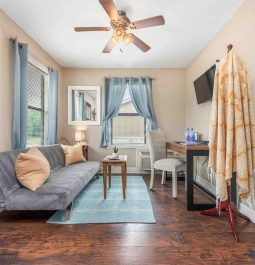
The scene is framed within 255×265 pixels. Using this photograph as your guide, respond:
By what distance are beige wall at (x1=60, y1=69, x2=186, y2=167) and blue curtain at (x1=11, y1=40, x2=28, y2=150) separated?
192 centimetres

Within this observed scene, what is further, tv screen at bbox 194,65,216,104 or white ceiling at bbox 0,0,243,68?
tv screen at bbox 194,65,216,104

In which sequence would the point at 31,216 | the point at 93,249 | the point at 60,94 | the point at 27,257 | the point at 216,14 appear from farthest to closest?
the point at 60,94, the point at 216,14, the point at 31,216, the point at 93,249, the point at 27,257

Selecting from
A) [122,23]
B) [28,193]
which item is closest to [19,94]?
[28,193]

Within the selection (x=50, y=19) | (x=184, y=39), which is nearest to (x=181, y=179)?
(x=184, y=39)

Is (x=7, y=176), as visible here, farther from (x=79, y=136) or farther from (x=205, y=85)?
(x=205, y=85)

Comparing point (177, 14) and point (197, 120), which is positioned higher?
point (177, 14)

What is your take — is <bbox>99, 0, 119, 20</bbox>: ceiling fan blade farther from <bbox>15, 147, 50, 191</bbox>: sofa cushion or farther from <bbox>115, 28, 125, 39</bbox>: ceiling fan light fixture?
<bbox>15, 147, 50, 191</bbox>: sofa cushion

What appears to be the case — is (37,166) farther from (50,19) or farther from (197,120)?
(197,120)

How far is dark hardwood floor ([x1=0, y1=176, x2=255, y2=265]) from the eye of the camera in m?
1.57

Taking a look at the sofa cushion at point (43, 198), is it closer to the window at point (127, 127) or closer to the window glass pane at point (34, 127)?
the window glass pane at point (34, 127)

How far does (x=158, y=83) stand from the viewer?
16.3 feet

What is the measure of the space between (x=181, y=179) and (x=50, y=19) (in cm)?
368

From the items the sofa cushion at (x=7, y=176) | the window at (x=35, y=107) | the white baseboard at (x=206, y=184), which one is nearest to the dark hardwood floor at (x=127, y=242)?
the sofa cushion at (x=7, y=176)

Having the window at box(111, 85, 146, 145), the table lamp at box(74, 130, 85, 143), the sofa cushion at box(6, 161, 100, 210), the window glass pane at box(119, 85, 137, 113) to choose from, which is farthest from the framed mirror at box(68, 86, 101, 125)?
the sofa cushion at box(6, 161, 100, 210)
